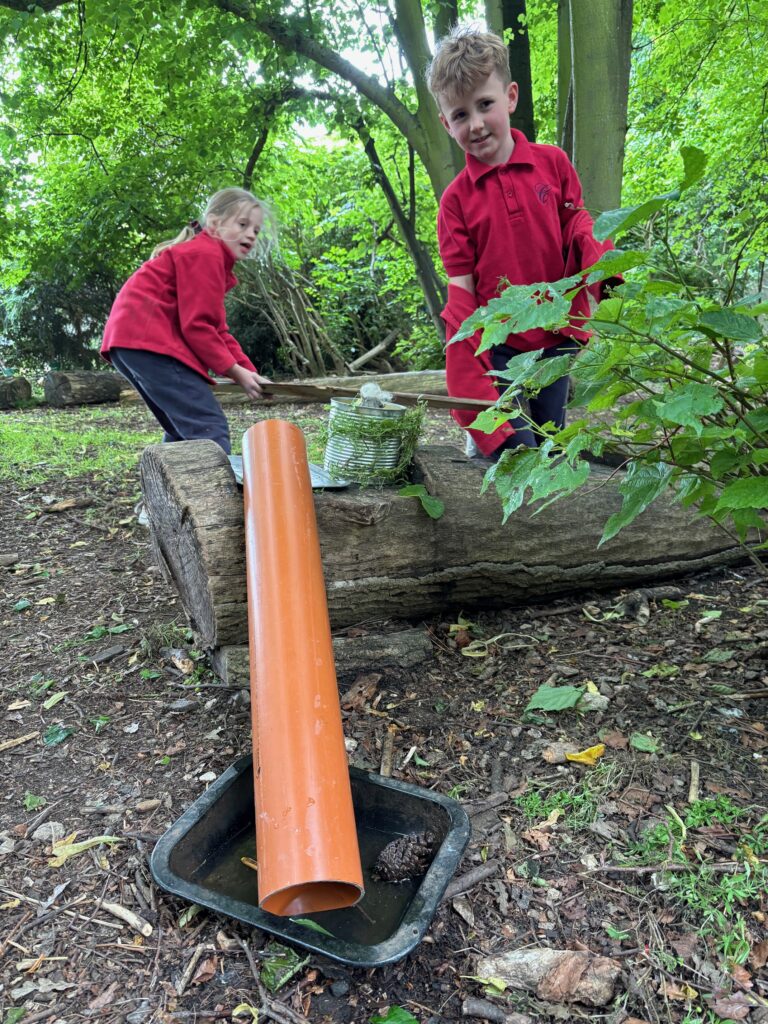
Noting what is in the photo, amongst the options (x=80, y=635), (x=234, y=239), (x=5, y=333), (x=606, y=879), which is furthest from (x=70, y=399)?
(x=606, y=879)

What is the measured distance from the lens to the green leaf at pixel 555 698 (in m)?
2.03

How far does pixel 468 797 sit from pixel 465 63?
2413 millimetres

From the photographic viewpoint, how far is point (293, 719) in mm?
1465

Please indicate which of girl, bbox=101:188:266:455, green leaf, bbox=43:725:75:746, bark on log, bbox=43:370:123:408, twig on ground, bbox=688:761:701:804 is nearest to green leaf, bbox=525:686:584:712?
twig on ground, bbox=688:761:701:804

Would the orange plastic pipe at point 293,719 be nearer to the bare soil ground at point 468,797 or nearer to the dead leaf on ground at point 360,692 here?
the bare soil ground at point 468,797

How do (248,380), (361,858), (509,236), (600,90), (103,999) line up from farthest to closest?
(600,90)
(248,380)
(509,236)
(361,858)
(103,999)

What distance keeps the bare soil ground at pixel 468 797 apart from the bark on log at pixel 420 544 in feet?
0.45

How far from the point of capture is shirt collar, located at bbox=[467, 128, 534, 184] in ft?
8.61

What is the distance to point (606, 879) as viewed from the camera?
1474 mm

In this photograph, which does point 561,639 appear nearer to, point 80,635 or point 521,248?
point 521,248

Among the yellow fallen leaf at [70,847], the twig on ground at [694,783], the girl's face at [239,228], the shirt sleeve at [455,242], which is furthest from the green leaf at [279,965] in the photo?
the girl's face at [239,228]

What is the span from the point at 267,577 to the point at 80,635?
134 centimetres

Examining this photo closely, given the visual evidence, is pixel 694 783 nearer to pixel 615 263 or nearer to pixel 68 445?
pixel 615 263

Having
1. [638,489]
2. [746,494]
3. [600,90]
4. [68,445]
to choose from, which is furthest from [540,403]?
[68,445]
